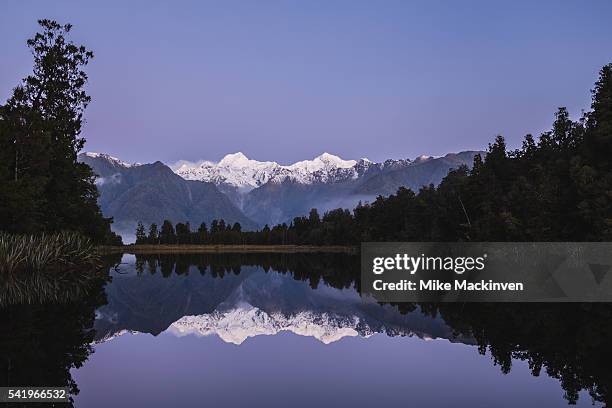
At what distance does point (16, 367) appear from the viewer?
15.4m

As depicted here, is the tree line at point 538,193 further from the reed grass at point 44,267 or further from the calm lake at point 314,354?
the reed grass at point 44,267

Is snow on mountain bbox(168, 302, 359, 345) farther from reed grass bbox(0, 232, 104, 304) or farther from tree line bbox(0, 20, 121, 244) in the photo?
tree line bbox(0, 20, 121, 244)

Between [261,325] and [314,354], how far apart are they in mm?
8043

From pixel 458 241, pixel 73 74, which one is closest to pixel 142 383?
pixel 73 74

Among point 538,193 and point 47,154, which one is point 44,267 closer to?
point 47,154

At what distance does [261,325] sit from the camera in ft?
88.4

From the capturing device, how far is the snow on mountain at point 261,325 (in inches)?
936

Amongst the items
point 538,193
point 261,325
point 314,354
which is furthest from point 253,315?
point 538,193

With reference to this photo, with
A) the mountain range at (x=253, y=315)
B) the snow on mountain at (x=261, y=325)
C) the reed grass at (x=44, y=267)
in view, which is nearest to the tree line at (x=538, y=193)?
the mountain range at (x=253, y=315)

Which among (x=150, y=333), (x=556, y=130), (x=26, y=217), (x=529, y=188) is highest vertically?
(x=556, y=130)

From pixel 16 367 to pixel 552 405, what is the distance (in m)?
13.3

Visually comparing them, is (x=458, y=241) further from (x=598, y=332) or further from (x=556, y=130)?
(x=598, y=332)

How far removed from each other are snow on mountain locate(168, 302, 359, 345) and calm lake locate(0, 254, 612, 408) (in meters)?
0.06

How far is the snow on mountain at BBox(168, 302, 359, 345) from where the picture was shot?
2377 centimetres
